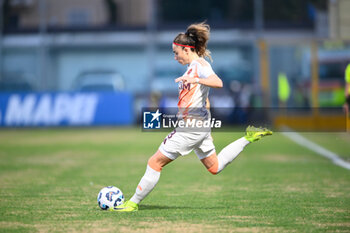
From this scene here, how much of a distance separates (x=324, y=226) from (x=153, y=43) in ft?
81.5

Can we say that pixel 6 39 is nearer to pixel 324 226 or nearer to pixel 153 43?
pixel 153 43

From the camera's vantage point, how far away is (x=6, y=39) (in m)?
33.0

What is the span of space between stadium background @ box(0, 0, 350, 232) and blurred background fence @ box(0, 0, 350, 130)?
0.22 feet

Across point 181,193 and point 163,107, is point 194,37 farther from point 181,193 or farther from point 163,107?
point 163,107

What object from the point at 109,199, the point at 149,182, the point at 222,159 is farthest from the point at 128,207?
the point at 222,159

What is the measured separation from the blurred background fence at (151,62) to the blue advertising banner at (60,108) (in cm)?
4

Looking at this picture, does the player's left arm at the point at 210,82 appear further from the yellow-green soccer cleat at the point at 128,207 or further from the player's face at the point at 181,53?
the yellow-green soccer cleat at the point at 128,207

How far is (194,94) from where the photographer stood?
716 cm

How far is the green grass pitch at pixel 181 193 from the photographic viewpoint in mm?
6391

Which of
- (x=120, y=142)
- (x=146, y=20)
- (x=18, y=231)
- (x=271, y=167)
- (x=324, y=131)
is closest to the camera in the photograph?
(x=18, y=231)

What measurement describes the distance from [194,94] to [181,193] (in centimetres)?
224

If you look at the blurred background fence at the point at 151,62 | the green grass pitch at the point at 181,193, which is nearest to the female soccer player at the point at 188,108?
the green grass pitch at the point at 181,193

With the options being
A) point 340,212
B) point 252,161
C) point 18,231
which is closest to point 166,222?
point 18,231

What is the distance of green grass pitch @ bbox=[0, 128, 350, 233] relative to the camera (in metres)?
6.39
